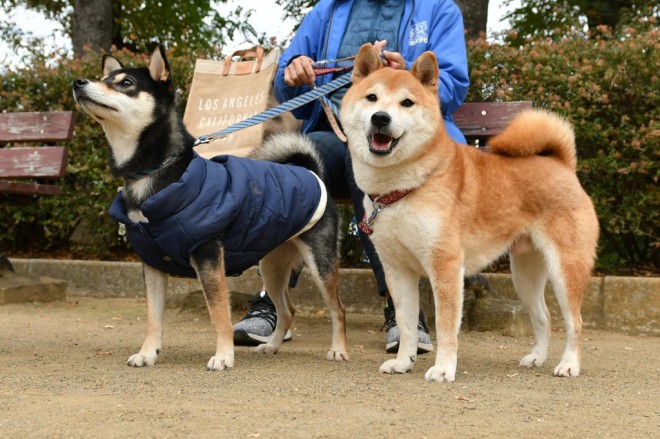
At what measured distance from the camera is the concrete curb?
20.0 feet

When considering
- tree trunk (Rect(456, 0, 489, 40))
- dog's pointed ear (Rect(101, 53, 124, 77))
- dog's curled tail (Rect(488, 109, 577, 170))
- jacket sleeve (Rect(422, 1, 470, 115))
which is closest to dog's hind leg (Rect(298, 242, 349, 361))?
dog's curled tail (Rect(488, 109, 577, 170))

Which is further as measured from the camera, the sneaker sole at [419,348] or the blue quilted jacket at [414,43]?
the blue quilted jacket at [414,43]

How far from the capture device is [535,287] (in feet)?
14.6

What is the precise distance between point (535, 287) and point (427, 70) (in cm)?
139

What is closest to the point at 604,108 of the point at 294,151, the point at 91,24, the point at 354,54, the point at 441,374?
Answer: the point at 354,54

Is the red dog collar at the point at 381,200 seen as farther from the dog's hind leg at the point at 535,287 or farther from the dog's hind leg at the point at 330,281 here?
the dog's hind leg at the point at 535,287

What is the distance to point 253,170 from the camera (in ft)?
13.9

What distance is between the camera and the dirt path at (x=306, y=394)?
9.07 feet

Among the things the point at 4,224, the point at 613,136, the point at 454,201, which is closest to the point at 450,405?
the point at 454,201

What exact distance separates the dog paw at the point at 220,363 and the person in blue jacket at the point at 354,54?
107 centimetres

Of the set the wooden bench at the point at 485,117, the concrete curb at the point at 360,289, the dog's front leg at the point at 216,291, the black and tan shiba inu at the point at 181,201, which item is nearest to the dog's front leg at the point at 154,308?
the black and tan shiba inu at the point at 181,201

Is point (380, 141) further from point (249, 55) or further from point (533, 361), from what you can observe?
point (249, 55)

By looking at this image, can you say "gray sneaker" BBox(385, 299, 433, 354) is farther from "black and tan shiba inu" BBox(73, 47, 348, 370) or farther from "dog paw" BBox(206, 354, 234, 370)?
"dog paw" BBox(206, 354, 234, 370)

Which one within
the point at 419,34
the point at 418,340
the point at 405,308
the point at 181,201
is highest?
the point at 419,34
